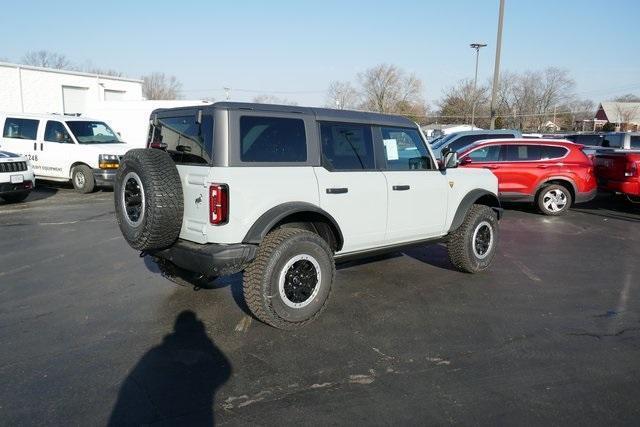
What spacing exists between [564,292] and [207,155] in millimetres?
4214

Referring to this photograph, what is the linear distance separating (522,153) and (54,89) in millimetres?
23961

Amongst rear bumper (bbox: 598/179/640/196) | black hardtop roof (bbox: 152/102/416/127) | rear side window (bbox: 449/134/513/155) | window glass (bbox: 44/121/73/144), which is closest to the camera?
black hardtop roof (bbox: 152/102/416/127)

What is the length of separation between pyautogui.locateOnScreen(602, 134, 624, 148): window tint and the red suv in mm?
7404

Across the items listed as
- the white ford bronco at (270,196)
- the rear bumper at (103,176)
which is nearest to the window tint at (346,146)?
the white ford bronco at (270,196)

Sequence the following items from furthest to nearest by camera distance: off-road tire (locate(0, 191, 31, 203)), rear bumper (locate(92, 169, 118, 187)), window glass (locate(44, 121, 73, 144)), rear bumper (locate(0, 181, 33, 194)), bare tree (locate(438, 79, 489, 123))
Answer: bare tree (locate(438, 79, 489, 123)) < window glass (locate(44, 121, 73, 144)) < rear bumper (locate(92, 169, 118, 187)) < off-road tire (locate(0, 191, 31, 203)) < rear bumper (locate(0, 181, 33, 194))

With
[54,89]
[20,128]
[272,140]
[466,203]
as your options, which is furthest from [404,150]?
[54,89]

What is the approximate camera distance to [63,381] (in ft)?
11.7

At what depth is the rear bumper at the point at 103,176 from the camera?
13438 millimetres

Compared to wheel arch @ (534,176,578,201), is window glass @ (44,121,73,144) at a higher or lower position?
higher

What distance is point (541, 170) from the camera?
11.3 m

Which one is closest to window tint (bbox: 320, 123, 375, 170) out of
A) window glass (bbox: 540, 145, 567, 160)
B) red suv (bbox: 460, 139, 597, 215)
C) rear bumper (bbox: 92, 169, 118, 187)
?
red suv (bbox: 460, 139, 597, 215)

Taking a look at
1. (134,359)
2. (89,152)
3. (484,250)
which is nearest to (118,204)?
(134,359)

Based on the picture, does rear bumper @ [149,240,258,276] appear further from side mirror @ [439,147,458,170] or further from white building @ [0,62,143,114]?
white building @ [0,62,143,114]

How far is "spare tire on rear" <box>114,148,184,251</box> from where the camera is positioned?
420 cm
